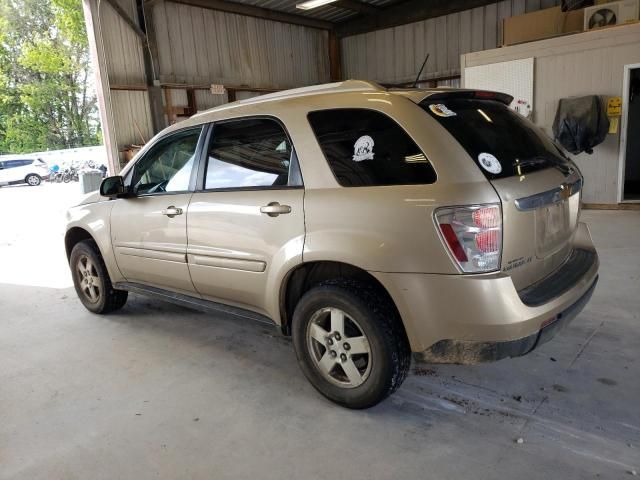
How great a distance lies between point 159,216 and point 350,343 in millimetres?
1702

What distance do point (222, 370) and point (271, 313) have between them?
65 centimetres

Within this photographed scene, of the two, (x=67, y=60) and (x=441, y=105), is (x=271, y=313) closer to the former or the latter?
(x=441, y=105)

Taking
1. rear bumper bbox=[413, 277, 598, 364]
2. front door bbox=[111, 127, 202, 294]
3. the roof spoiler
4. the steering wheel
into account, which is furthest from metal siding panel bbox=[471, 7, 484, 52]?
rear bumper bbox=[413, 277, 598, 364]

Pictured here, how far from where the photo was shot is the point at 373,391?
7.79 ft

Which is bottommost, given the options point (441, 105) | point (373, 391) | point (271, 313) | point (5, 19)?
point (373, 391)

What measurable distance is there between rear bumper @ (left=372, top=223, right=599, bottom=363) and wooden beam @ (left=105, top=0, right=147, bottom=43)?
10402 millimetres

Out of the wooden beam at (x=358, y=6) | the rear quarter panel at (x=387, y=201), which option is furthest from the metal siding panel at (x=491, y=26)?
the rear quarter panel at (x=387, y=201)

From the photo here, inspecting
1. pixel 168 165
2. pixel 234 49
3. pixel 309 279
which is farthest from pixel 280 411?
pixel 234 49

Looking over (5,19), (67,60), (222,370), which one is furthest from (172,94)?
(5,19)

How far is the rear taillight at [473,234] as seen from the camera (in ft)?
6.51

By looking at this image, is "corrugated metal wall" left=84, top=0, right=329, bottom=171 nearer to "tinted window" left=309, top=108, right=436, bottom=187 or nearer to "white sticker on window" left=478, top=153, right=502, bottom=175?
"tinted window" left=309, top=108, right=436, bottom=187

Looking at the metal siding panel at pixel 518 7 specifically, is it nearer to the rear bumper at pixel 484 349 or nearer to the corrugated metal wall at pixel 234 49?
the corrugated metal wall at pixel 234 49

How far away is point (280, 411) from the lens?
2574 mm

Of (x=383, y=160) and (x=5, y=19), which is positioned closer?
(x=383, y=160)
